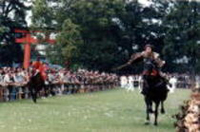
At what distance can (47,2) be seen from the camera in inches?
2665

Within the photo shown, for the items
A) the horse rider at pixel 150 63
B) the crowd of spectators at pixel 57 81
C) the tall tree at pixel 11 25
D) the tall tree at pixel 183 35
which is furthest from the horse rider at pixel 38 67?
the tall tree at pixel 183 35

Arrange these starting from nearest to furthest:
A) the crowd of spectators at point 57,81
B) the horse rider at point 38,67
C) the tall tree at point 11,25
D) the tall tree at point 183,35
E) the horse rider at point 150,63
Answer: the horse rider at point 150,63, the horse rider at point 38,67, the crowd of spectators at point 57,81, the tall tree at point 11,25, the tall tree at point 183,35

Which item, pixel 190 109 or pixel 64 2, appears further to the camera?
pixel 64 2

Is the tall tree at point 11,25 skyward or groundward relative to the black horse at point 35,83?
skyward

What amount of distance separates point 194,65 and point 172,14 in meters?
7.95

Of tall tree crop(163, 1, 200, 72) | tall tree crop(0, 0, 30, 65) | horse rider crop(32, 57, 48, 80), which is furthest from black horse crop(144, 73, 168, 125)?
tall tree crop(163, 1, 200, 72)

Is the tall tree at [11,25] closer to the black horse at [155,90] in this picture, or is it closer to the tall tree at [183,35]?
the tall tree at [183,35]

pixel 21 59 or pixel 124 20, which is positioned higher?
pixel 124 20

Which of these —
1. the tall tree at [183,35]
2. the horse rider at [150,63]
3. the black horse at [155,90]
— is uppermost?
the tall tree at [183,35]

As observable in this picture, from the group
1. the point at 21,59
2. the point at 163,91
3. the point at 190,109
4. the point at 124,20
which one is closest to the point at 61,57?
the point at 21,59

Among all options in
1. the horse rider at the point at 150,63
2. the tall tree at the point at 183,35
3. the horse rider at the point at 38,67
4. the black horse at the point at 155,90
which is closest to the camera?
the horse rider at the point at 150,63

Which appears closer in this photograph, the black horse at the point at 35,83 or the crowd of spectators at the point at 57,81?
the black horse at the point at 35,83

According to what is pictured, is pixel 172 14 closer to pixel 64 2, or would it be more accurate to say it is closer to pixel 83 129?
pixel 64 2

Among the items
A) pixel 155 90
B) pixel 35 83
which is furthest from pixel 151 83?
pixel 35 83
